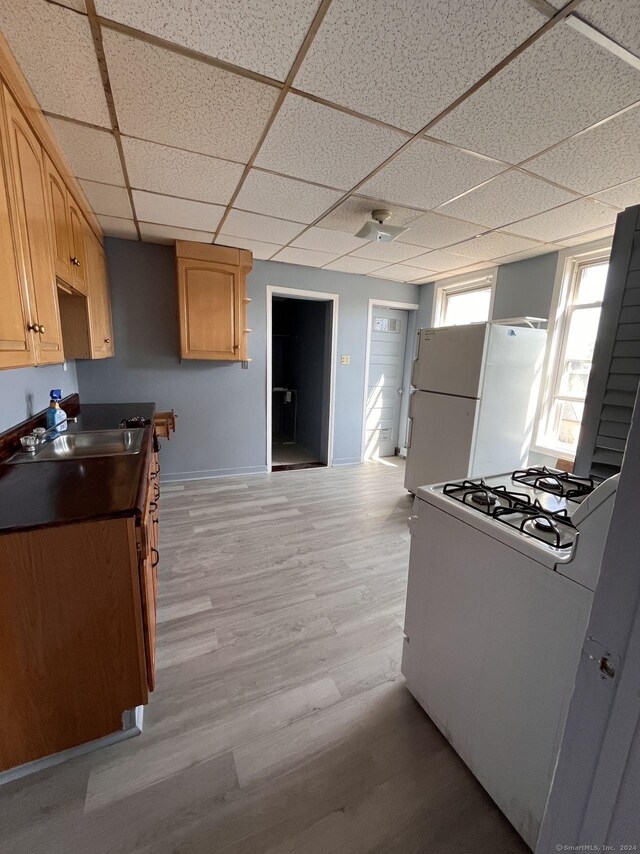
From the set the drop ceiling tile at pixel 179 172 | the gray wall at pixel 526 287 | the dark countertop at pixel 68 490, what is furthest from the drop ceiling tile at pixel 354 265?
the dark countertop at pixel 68 490

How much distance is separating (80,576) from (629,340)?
175 cm

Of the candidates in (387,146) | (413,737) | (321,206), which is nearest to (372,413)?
(321,206)

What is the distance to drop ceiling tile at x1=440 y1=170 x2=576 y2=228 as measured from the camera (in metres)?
1.91

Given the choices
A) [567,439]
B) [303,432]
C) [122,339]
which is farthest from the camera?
[303,432]

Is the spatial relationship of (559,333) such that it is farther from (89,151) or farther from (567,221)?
(89,151)

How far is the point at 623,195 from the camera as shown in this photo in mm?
1995

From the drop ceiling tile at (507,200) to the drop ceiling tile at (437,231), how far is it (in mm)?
104

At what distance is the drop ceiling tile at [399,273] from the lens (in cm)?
380

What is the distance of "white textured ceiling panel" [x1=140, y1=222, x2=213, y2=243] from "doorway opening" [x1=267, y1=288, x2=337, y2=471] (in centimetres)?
97

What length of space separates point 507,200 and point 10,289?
2576mm

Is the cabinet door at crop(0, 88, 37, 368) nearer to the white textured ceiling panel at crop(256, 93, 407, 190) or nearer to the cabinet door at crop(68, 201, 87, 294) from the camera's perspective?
the cabinet door at crop(68, 201, 87, 294)

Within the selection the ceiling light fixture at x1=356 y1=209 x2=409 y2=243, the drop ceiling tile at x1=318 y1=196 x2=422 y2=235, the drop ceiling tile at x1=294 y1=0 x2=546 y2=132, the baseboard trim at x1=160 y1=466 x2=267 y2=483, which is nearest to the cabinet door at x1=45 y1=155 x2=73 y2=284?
the drop ceiling tile at x1=294 y1=0 x2=546 y2=132

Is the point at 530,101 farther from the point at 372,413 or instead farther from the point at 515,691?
the point at 372,413

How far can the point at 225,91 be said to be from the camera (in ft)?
4.31
